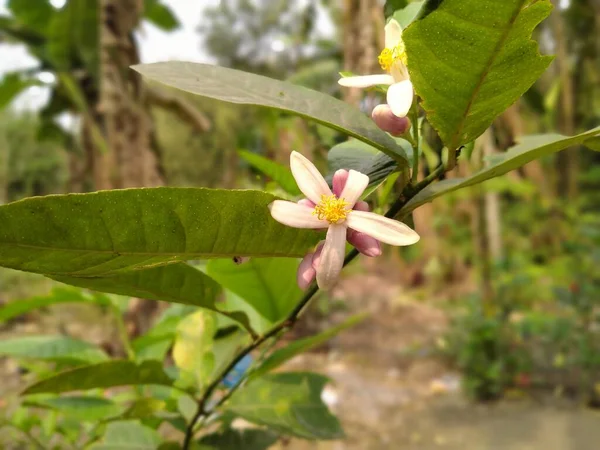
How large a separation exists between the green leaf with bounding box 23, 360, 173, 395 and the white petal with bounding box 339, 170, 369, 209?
7.3 inches

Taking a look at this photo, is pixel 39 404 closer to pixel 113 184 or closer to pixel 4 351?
pixel 4 351

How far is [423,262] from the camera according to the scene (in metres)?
3.23

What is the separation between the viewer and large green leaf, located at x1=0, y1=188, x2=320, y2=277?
6.8 inches

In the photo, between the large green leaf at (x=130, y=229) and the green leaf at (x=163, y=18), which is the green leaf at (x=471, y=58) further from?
the green leaf at (x=163, y=18)

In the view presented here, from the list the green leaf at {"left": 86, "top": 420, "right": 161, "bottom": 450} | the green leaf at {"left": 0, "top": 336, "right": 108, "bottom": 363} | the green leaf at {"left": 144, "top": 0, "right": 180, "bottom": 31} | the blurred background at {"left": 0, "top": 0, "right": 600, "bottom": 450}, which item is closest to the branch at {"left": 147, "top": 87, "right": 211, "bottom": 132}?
the blurred background at {"left": 0, "top": 0, "right": 600, "bottom": 450}

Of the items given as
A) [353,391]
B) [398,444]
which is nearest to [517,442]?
[398,444]

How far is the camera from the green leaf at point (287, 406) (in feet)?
1.20

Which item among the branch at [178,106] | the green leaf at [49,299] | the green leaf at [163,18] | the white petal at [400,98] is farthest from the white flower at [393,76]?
the green leaf at [163,18]

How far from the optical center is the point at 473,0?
18 cm

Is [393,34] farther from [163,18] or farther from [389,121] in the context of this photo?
[163,18]

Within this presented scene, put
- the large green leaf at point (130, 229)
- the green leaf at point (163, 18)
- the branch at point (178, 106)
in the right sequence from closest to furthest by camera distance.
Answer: the large green leaf at point (130, 229) < the branch at point (178, 106) < the green leaf at point (163, 18)

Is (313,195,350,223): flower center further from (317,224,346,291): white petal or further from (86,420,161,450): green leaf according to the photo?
(86,420,161,450): green leaf

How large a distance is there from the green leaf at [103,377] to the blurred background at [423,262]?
17 centimetres

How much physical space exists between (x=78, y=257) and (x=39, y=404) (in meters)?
0.35
